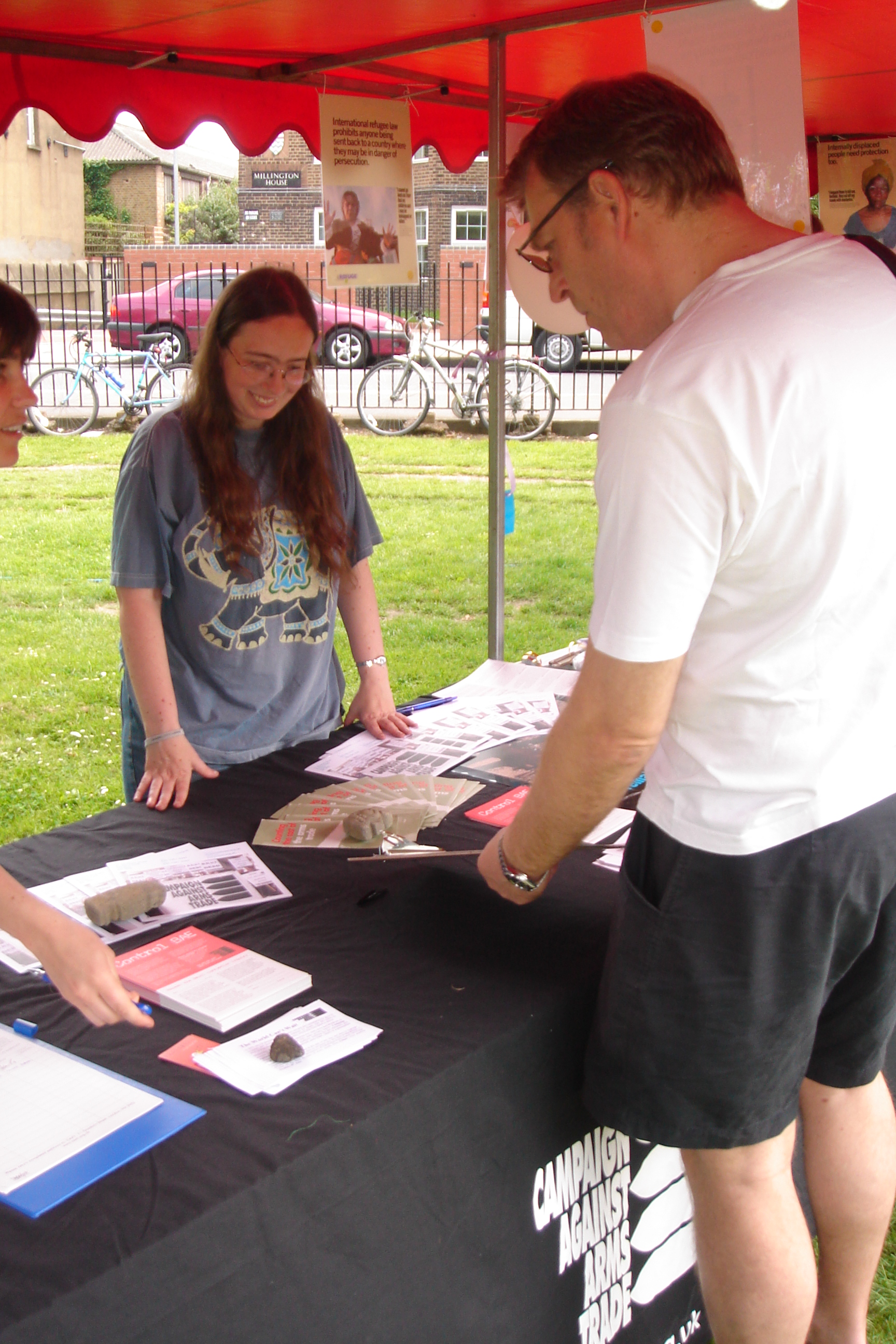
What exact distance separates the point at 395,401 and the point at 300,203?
18.5 m

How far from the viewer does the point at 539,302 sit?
287 centimetres

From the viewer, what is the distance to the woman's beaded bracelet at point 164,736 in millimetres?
1941

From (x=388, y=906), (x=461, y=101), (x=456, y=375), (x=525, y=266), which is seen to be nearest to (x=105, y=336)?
(x=456, y=375)

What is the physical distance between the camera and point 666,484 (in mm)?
1010

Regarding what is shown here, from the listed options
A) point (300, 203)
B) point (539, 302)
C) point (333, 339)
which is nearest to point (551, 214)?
point (539, 302)

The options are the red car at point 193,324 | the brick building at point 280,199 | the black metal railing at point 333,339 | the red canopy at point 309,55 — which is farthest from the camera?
the brick building at point 280,199

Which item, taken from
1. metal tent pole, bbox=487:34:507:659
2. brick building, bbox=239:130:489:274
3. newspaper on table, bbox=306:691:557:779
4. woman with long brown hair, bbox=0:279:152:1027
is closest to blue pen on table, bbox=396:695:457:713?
newspaper on table, bbox=306:691:557:779

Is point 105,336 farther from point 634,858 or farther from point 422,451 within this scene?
point 634,858

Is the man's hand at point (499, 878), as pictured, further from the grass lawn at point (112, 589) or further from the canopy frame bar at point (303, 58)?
the grass lawn at point (112, 589)

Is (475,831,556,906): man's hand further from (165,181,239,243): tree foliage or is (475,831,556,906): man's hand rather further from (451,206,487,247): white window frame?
(165,181,239,243): tree foliage

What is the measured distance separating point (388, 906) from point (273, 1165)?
1.74 feet

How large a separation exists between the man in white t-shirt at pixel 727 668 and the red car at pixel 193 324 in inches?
445

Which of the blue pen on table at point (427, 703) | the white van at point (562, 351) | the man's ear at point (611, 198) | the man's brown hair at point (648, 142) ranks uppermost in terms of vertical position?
the white van at point (562, 351)

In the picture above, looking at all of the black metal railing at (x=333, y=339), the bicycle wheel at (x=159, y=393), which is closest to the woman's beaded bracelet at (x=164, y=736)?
the bicycle wheel at (x=159, y=393)
